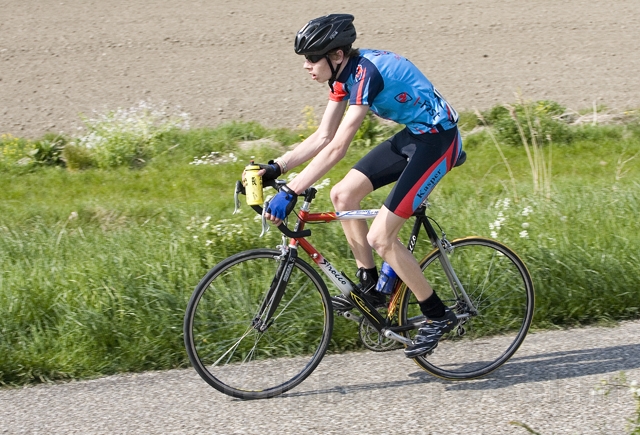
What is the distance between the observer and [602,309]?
18.3 feet

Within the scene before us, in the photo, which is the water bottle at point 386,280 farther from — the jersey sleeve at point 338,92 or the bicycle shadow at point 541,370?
the jersey sleeve at point 338,92

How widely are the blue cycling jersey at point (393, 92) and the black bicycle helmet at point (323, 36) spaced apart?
164mm

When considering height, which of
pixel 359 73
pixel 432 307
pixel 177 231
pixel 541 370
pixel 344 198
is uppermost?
pixel 359 73

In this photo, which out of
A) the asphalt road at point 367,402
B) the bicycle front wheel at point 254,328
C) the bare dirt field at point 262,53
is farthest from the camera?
the bare dirt field at point 262,53

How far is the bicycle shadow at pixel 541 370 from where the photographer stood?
4.61 m

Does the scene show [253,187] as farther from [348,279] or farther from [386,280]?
[386,280]

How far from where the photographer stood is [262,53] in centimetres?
1619

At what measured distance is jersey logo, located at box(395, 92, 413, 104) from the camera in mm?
4300

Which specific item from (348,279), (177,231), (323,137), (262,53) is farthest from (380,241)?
(262,53)

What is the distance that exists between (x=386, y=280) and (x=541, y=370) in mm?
1041

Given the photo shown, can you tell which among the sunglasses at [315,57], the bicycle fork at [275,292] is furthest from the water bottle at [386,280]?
the sunglasses at [315,57]

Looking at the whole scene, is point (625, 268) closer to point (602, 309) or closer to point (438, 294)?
point (602, 309)

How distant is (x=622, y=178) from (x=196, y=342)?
213 inches

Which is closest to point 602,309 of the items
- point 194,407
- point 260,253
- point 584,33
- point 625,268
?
point 625,268
